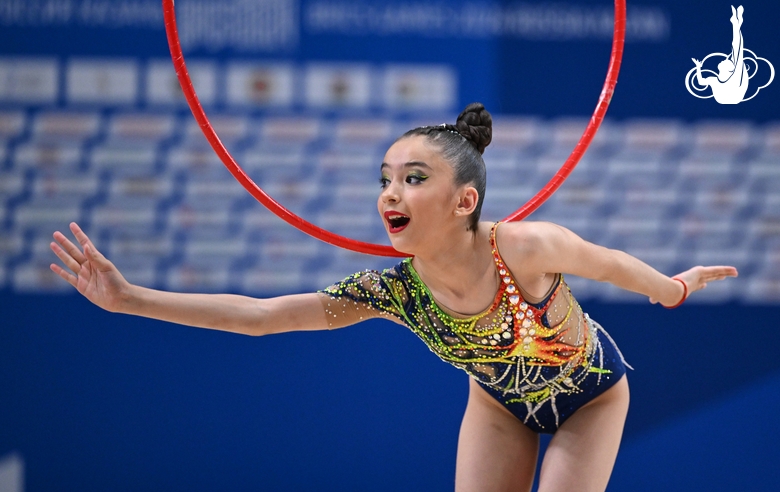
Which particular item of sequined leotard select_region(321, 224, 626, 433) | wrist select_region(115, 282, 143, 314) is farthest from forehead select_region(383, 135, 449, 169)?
wrist select_region(115, 282, 143, 314)

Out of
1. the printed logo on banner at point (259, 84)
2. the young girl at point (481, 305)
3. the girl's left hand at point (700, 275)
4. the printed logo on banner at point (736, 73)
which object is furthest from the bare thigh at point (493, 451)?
the printed logo on banner at point (736, 73)

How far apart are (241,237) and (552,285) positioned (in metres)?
1.85

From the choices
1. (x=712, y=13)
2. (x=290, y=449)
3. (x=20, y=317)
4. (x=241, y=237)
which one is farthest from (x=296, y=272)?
(x=712, y=13)

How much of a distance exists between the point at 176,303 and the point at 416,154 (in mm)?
692

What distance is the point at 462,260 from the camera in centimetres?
212

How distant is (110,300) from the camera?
1.95 metres

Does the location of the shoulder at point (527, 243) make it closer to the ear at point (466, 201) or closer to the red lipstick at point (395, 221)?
the ear at point (466, 201)

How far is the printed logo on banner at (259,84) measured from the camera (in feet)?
12.0

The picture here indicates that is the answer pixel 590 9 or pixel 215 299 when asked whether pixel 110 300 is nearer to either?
pixel 215 299

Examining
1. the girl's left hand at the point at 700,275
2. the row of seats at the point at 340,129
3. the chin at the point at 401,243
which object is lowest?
the girl's left hand at the point at 700,275

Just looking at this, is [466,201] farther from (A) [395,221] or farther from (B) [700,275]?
(B) [700,275]

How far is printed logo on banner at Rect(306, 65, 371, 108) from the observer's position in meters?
3.67

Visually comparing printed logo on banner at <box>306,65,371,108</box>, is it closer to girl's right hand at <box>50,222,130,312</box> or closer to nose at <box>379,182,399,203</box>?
nose at <box>379,182,399,203</box>

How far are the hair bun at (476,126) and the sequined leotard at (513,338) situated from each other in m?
0.25
